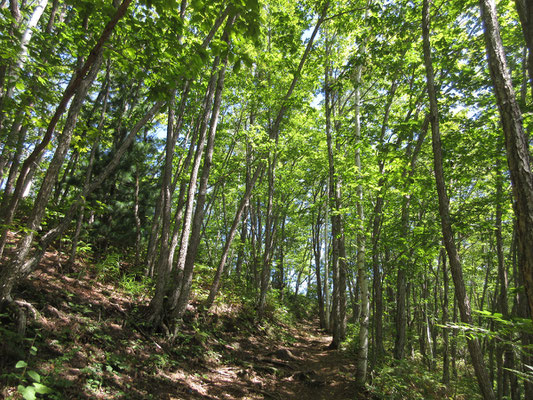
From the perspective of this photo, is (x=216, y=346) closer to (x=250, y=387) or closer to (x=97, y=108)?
(x=250, y=387)

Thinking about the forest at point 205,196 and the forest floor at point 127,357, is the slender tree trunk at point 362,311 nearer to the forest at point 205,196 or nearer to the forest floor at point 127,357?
the forest at point 205,196

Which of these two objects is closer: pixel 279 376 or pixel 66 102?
pixel 66 102

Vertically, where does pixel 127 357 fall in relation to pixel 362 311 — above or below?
below

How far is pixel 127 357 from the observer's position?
4.93 meters

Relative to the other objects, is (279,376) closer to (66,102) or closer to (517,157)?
(517,157)

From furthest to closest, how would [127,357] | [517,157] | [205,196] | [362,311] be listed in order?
1. [362,311]
2. [205,196]
3. [127,357]
4. [517,157]

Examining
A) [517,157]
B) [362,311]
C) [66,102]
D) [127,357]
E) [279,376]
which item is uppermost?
[517,157]

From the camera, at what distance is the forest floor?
11.7 feet

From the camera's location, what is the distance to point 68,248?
324 inches

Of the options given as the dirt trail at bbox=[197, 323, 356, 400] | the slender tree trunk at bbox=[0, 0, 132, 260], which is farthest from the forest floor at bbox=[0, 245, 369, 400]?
the slender tree trunk at bbox=[0, 0, 132, 260]

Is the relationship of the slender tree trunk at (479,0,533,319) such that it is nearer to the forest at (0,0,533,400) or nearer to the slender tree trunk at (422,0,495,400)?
the forest at (0,0,533,400)

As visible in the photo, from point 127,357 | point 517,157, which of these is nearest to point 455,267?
point 517,157

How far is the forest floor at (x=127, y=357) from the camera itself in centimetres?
355

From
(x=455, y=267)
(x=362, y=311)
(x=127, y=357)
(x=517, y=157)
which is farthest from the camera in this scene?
(x=362, y=311)
